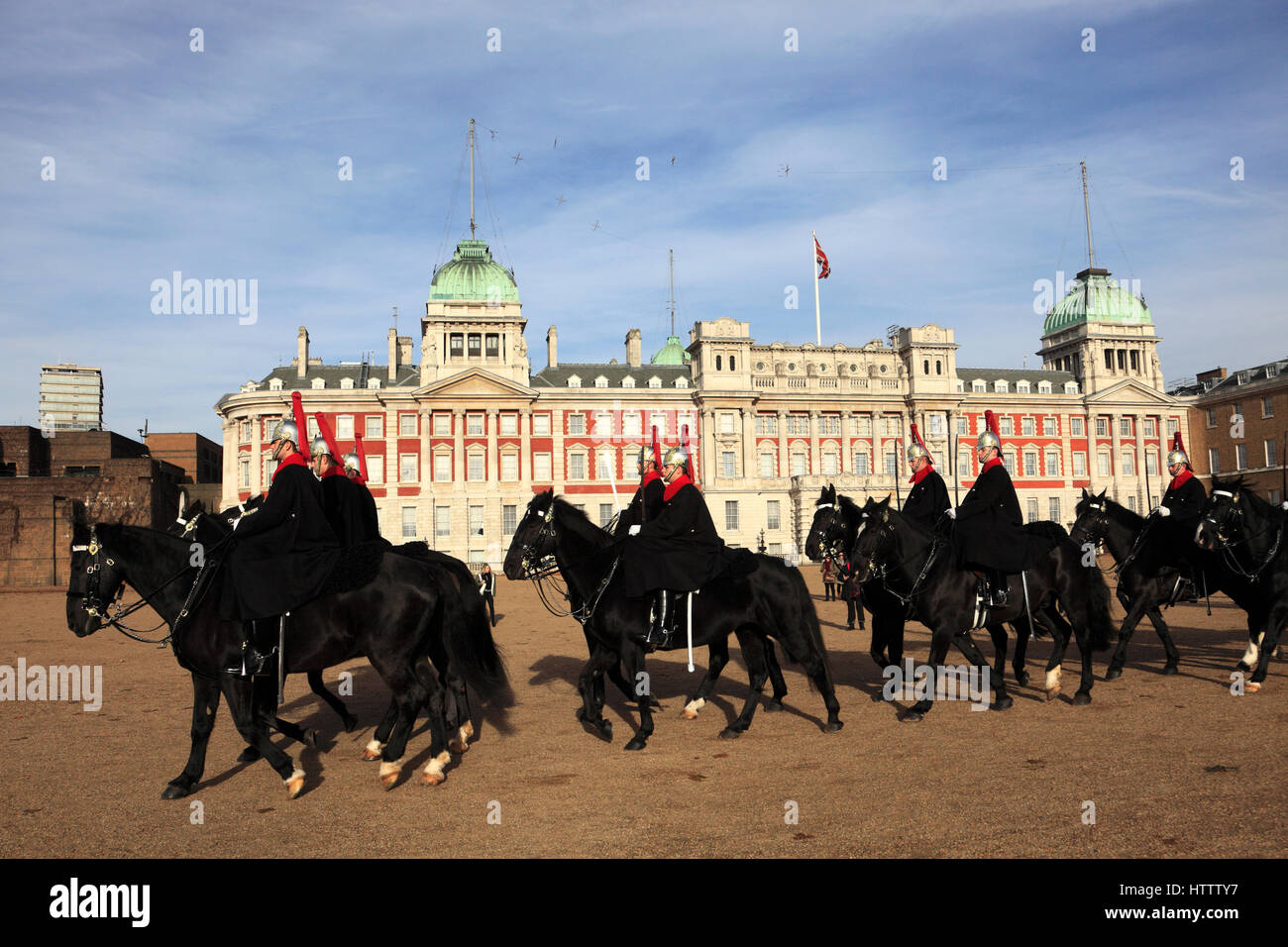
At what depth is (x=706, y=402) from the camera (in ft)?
219

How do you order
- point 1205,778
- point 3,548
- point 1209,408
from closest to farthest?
1. point 1205,778
2. point 3,548
3. point 1209,408

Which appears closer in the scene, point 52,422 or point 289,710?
point 289,710

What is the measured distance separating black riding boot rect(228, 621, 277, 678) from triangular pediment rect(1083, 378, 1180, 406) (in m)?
75.6

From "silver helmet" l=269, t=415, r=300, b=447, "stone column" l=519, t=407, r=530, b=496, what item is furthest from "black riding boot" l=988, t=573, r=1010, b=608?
"stone column" l=519, t=407, r=530, b=496

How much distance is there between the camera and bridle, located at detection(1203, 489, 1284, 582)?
12.7 meters

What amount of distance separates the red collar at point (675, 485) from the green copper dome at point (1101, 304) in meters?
74.5

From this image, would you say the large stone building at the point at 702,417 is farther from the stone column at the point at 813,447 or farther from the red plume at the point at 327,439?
the red plume at the point at 327,439

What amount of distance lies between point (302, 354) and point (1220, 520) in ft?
213

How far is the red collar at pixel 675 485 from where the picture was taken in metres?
11.1

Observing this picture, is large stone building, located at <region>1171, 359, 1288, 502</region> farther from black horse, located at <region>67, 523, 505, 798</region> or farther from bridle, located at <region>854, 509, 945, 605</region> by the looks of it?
black horse, located at <region>67, 523, 505, 798</region>

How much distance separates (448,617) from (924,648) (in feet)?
34.3

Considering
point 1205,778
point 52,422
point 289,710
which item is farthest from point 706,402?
point 52,422

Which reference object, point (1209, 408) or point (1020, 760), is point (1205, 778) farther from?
point (1209, 408)
